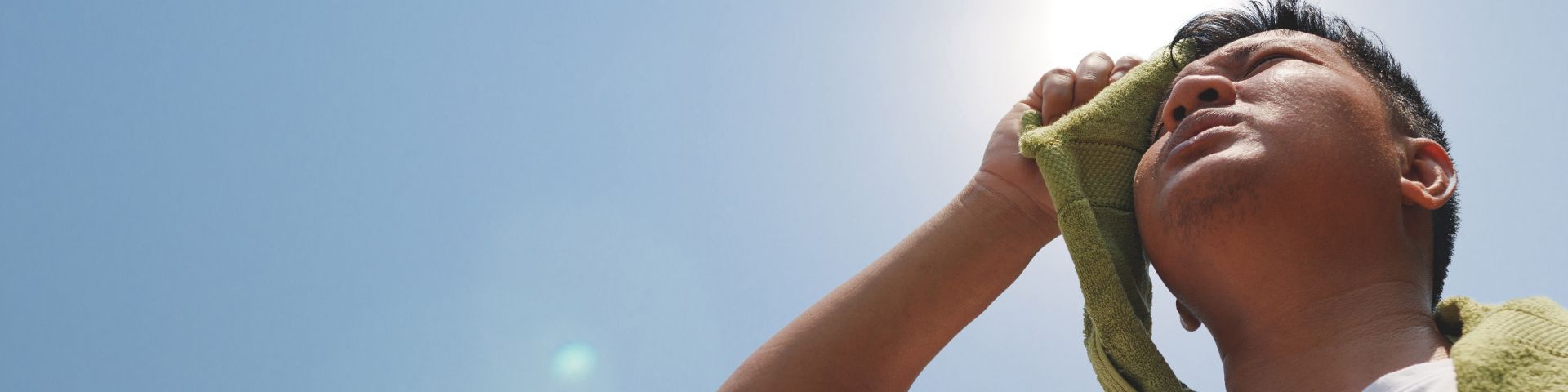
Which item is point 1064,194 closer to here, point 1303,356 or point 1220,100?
point 1220,100

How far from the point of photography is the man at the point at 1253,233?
1.76m

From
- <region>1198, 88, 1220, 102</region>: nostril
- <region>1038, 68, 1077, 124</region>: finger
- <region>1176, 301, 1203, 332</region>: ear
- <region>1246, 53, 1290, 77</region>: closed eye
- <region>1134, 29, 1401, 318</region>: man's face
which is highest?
<region>1038, 68, 1077, 124</region>: finger

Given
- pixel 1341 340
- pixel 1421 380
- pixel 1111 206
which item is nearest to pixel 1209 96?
pixel 1111 206

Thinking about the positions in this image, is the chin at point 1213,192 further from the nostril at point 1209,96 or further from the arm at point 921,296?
the arm at point 921,296

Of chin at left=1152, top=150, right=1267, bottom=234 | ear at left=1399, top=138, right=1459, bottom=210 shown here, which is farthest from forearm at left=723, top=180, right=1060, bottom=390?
ear at left=1399, top=138, right=1459, bottom=210

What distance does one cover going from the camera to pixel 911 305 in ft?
7.20

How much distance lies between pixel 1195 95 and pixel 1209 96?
3 centimetres

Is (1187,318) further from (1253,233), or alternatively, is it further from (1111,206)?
(1253,233)

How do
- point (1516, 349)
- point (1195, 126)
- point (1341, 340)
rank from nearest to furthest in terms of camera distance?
1. point (1516, 349)
2. point (1341, 340)
3. point (1195, 126)

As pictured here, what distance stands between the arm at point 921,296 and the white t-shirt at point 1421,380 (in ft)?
2.40

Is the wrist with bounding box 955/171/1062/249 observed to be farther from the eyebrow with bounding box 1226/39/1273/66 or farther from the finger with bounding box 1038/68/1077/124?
the eyebrow with bounding box 1226/39/1273/66

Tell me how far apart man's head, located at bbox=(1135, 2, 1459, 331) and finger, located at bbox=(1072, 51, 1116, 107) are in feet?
0.76

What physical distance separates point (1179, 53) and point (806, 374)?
1.13 meters

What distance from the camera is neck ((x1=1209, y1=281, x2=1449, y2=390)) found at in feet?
5.55
